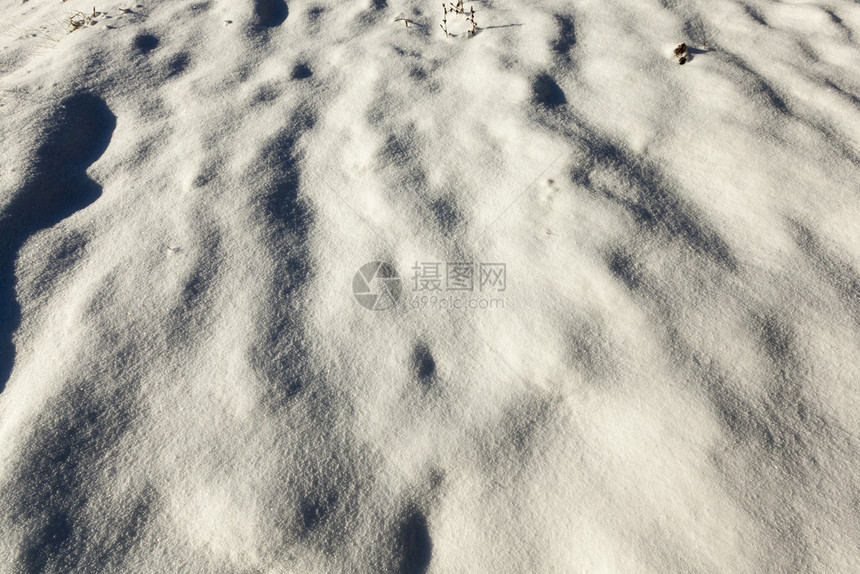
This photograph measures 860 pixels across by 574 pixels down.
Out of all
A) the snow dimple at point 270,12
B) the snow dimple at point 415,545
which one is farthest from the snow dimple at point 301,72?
the snow dimple at point 415,545

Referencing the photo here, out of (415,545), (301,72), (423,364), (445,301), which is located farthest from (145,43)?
(415,545)

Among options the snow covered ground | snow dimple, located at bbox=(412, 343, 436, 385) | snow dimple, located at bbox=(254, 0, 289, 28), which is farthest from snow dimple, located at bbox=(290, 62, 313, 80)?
snow dimple, located at bbox=(412, 343, 436, 385)

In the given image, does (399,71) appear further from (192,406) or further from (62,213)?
(192,406)

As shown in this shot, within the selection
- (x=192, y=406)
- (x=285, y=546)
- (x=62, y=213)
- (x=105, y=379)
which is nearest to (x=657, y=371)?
(x=285, y=546)

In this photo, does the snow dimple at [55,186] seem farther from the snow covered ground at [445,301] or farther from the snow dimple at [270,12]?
the snow dimple at [270,12]

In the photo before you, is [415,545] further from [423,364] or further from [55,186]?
[55,186]

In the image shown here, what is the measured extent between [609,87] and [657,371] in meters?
1.10

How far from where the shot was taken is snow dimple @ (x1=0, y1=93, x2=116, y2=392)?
1394 mm

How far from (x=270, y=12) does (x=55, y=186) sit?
1.22 meters

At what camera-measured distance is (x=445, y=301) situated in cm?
136

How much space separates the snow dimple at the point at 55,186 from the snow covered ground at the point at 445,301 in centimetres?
1

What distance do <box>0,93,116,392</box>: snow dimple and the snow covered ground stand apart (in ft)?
0.03

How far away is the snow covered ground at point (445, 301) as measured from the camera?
1030mm

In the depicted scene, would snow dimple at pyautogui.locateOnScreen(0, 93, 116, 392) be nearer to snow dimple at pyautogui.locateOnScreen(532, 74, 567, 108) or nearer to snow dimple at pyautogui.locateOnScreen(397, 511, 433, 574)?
snow dimple at pyautogui.locateOnScreen(397, 511, 433, 574)
